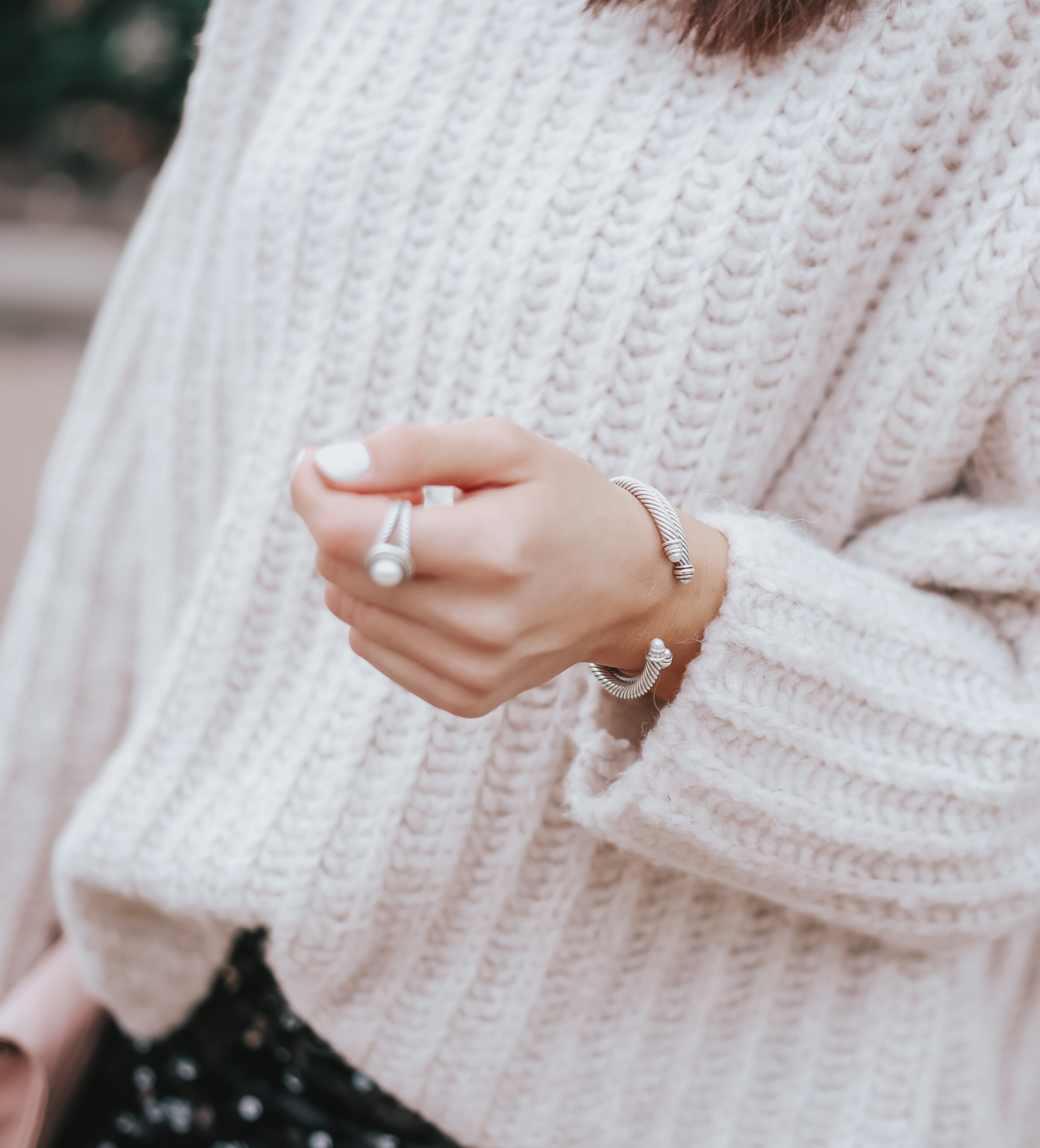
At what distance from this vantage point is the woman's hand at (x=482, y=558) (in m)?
0.36

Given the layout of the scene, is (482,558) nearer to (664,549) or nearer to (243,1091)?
(664,549)

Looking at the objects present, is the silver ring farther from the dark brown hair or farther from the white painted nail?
the dark brown hair

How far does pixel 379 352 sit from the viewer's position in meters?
0.62

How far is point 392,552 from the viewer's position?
0.35 meters

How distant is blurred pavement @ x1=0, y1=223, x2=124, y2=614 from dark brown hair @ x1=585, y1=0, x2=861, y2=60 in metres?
2.30

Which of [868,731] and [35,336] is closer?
[868,731]

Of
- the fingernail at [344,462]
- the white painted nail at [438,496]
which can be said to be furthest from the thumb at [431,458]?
the white painted nail at [438,496]

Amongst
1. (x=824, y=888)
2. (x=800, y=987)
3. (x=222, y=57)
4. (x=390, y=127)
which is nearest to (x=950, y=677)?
(x=824, y=888)

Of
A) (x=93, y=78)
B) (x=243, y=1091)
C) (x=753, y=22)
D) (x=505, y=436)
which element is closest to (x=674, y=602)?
(x=505, y=436)

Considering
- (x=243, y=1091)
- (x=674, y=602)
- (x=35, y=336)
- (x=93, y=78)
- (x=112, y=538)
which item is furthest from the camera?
(x=93, y=78)

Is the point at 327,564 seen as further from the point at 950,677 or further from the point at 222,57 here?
the point at 222,57

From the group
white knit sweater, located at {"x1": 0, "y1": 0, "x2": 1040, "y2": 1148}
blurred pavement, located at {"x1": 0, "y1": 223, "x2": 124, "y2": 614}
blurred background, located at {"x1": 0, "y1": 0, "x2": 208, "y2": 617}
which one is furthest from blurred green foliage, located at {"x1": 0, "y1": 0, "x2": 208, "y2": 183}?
white knit sweater, located at {"x1": 0, "y1": 0, "x2": 1040, "y2": 1148}

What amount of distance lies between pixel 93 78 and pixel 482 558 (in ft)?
14.2

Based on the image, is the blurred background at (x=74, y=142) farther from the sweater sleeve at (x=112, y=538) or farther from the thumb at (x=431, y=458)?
the thumb at (x=431, y=458)
